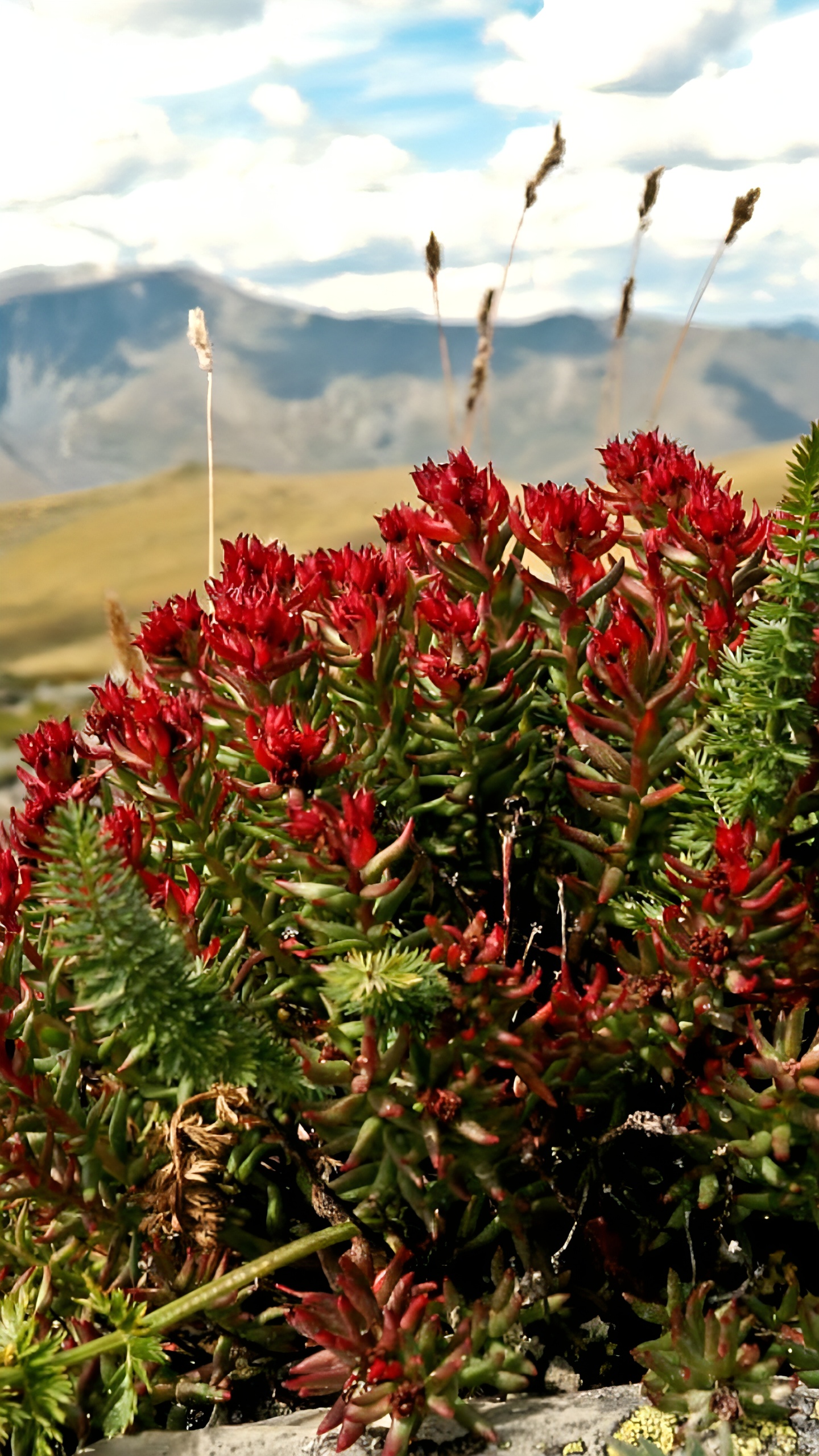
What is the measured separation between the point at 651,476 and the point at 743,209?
7.91 feet

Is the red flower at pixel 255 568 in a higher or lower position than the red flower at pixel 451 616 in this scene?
higher

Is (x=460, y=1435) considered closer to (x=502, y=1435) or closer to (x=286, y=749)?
(x=502, y=1435)

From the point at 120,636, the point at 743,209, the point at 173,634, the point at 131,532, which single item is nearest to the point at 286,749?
the point at 173,634

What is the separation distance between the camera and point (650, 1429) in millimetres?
1511

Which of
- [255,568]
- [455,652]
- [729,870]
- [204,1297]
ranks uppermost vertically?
[255,568]

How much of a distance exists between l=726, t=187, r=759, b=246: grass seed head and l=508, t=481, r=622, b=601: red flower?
263 centimetres

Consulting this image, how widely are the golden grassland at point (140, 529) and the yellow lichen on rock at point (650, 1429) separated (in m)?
11.5

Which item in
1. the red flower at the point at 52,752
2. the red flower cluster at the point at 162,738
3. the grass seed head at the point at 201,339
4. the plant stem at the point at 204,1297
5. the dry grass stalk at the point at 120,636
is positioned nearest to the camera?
the plant stem at the point at 204,1297

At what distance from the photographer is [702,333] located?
312 ft

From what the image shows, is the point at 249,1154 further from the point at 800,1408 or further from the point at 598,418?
the point at 598,418

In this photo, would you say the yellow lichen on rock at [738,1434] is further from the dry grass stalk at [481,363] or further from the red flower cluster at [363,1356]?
the dry grass stalk at [481,363]

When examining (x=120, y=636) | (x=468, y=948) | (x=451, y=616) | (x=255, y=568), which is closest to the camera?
(x=468, y=948)

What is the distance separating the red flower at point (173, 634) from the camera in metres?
1.86

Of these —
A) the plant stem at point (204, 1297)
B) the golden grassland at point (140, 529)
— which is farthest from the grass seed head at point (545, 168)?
the golden grassland at point (140, 529)
